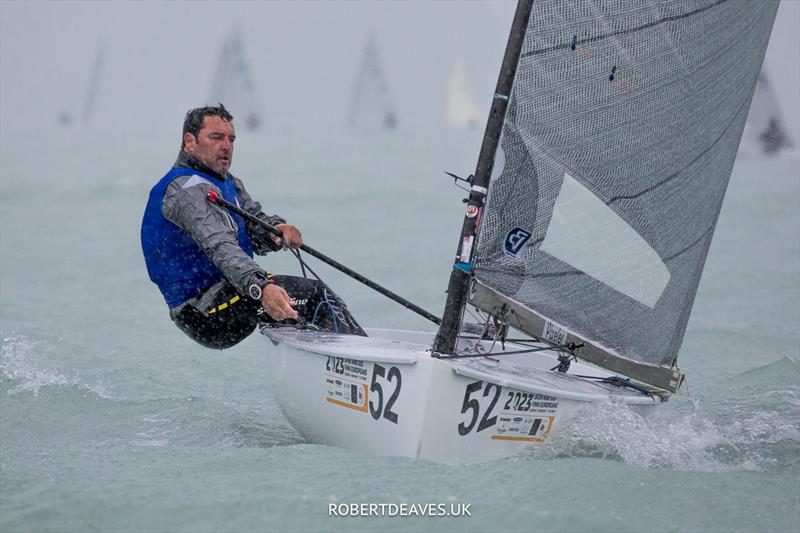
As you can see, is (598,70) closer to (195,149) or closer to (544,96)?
(544,96)

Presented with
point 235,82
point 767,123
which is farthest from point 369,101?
point 767,123

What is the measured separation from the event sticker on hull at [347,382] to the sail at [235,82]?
→ 3018cm

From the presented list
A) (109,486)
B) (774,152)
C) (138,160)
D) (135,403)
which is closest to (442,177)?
(138,160)

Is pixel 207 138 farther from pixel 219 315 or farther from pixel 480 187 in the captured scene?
pixel 480 187

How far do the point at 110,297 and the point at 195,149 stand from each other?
484 centimetres

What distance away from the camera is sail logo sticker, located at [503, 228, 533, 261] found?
12.1 feet

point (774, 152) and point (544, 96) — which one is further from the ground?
point (774, 152)

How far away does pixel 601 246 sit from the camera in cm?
390

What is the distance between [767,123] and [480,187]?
25.2 m

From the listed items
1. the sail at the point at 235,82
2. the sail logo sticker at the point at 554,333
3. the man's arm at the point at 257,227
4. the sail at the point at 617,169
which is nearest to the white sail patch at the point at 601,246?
the sail at the point at 617,169

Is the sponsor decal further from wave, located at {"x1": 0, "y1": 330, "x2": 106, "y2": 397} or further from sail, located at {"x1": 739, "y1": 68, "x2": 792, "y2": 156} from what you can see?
sail, located at {"x1": 739, "y1": 68, "x2": 792, "y2": 156}

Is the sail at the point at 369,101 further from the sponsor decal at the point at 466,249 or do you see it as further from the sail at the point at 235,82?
the sponsor decal at the point at 466,249

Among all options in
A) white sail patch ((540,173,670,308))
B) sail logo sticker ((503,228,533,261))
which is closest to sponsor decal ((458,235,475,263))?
sail logo sticker ((503,228,533,261))

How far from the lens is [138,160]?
80.5ft
